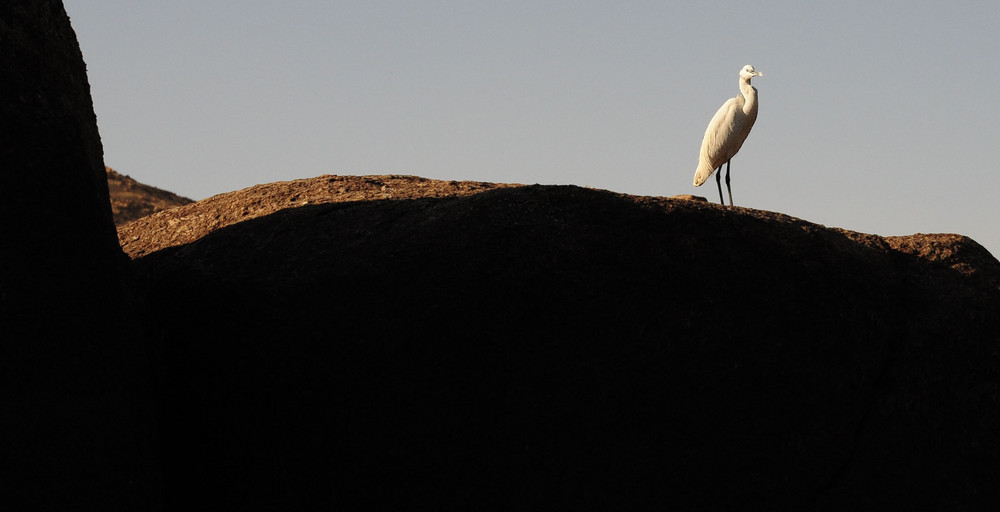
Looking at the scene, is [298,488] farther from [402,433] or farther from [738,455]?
[738,455]

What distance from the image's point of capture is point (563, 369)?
13.9ft

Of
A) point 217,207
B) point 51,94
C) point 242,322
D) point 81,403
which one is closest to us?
point 81,403

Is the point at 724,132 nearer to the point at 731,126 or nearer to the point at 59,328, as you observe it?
the point at 731,126

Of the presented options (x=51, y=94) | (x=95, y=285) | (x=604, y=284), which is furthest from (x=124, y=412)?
(x=604, y=284)

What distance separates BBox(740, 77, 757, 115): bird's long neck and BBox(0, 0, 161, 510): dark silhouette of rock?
9.03 meters

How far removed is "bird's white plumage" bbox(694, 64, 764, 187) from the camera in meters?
11.8

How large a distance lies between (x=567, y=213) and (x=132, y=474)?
2102 mm

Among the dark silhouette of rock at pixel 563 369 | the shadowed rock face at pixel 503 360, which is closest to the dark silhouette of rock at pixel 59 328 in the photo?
the shadowed rock face at pixel 503 360

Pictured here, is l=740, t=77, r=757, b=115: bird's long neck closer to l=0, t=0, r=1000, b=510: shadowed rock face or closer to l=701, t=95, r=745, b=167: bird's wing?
l=701, t=95, r=745, b=167: bird's wing

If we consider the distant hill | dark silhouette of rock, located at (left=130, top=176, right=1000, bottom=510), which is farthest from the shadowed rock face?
the distant hill

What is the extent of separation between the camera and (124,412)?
152 inches

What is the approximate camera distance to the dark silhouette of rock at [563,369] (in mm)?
4234

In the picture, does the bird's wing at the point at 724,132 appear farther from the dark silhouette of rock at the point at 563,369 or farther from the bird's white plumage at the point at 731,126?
the dark silhouette of rock at the point at 563,369

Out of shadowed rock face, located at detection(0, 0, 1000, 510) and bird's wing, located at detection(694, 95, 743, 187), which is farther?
bird's wing, located at detection(694, 95, 743, 187)
